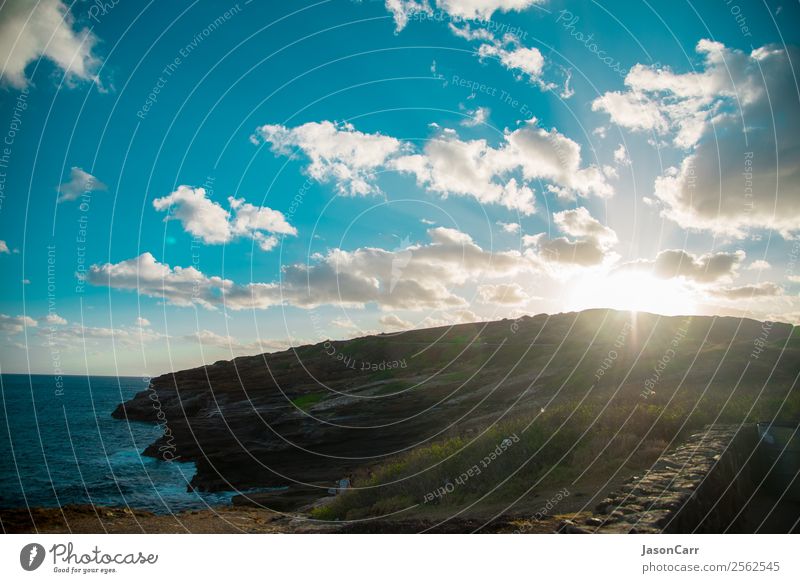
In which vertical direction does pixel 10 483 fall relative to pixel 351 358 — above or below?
below

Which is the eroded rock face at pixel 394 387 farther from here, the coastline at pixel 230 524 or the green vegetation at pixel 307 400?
the coastline at pixel 230 524

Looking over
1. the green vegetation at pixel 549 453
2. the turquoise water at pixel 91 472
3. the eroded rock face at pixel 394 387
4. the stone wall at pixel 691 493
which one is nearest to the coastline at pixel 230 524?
the green vegetation at pixel 549 453

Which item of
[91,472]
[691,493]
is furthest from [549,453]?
[91,472]

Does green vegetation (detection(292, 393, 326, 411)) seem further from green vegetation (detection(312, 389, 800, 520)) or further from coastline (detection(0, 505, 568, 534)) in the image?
green vegetation (detection(312, 389, 800, 520))

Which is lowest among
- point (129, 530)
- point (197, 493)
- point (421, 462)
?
point (197, 493)

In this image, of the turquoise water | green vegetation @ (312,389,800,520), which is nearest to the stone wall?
green vegetation @ (312,389,800,520)

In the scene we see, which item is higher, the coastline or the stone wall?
the stone wall
